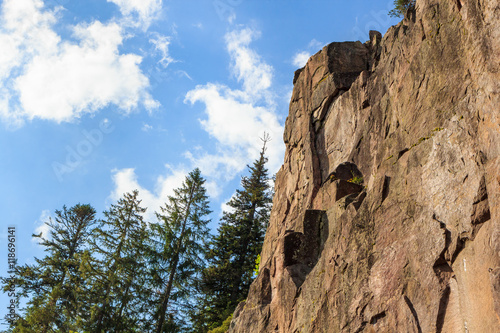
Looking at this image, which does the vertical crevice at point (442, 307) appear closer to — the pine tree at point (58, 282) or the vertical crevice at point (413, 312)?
the vertical crevice at point (413, 312)

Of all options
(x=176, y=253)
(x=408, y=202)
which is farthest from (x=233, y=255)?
(x=408, y=202)

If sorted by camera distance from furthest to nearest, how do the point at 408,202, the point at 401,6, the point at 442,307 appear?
the point at 401,6 < the point at 408,202 < the point at 442,307

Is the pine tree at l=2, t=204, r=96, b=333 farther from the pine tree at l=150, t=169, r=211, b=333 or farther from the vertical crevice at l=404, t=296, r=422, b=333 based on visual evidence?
the vertical crevice at l=404, t=296, r=422, b=333

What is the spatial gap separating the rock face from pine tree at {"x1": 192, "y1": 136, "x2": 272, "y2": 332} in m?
9.55

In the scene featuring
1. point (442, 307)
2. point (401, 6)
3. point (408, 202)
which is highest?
point (401, 6)

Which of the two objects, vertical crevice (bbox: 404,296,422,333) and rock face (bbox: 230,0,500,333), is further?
vertical crevice (bbox: 404,296,422,333)

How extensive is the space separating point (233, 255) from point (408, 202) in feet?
68.1

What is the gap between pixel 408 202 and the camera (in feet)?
40.5

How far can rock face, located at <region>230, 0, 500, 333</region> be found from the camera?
32.7 feet

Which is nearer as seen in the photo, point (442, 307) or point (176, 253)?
point (442, 307)

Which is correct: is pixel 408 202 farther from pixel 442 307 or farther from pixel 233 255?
pixel 233 255

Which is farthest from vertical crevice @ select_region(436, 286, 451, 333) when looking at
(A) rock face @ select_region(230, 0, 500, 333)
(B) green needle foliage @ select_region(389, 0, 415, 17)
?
(B) green needle foliage @ select_region(389, 0, 415, 17)

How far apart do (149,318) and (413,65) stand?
21125 millimetres

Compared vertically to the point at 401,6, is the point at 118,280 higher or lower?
lower
